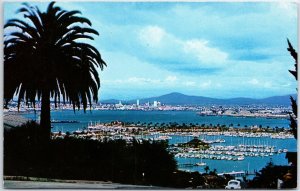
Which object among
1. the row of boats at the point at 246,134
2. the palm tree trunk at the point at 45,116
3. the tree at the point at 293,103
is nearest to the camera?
the tree at the point at 293,103

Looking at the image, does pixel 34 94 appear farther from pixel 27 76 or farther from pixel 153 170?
pixel 153 170

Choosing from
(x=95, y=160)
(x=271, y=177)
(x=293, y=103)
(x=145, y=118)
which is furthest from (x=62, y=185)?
(x=293, y=103)

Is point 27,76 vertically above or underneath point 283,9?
underneath

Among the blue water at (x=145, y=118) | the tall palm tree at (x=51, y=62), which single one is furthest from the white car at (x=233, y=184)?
the tall palm tree at (x=51, y=62)

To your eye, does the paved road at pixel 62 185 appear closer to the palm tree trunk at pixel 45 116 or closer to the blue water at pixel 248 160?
the palm tree trunk at pixel 45 116

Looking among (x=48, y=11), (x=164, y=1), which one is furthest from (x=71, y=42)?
(x=164, y=1)

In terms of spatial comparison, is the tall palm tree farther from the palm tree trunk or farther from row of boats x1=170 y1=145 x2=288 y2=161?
row of boats x1=170 y1=145 x2=288 y2=161
